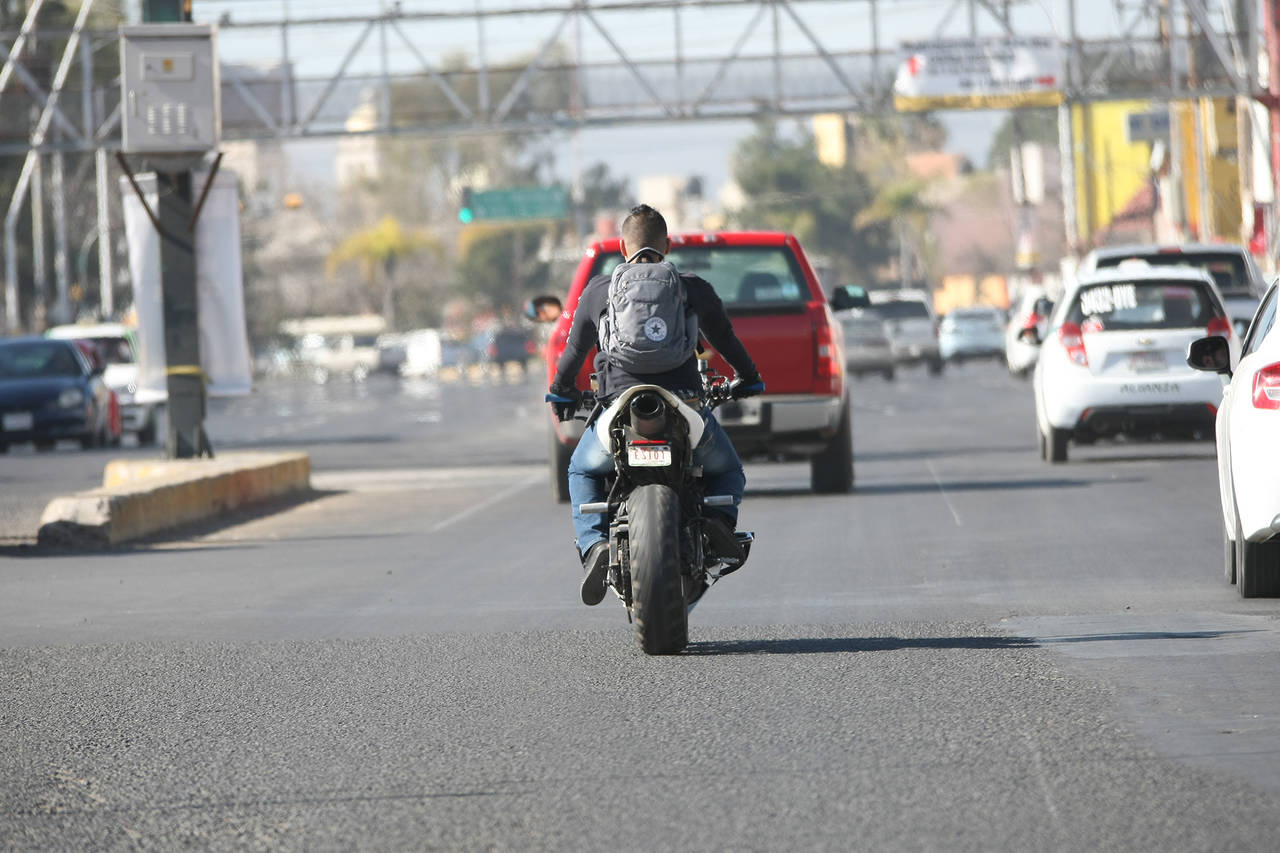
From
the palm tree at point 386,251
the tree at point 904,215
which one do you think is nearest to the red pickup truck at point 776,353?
the tree at point 904,215

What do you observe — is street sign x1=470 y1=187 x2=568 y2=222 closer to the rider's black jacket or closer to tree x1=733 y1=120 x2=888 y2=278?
tree x1=733 y1=120 x2=888 y2=278

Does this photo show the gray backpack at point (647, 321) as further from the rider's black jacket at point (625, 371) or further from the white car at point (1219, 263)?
the white car at point (1219, 263)

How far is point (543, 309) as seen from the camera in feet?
49.0

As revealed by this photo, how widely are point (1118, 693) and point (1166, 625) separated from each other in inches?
73.6

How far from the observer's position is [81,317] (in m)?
68.8

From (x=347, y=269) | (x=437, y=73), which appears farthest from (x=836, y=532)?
(x=347, y=269)

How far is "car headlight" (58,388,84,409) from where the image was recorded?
31.0 metres

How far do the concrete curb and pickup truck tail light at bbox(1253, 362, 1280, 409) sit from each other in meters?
8.55

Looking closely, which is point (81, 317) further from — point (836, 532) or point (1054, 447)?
point (836, 532)

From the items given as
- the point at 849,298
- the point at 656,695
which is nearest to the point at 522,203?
the point at 849,298

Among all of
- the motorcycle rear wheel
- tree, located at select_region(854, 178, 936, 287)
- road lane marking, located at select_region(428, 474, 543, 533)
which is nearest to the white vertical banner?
road lane marking, located at select_region(428, 474, 543, 533)

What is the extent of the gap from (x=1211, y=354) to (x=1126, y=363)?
30.3 ft

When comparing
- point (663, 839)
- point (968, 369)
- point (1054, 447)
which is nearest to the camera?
point (663, 839)

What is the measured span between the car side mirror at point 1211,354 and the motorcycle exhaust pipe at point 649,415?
10.2ft
